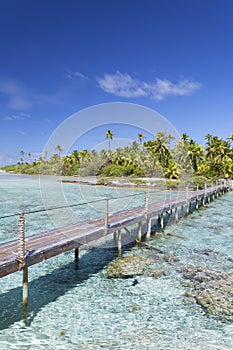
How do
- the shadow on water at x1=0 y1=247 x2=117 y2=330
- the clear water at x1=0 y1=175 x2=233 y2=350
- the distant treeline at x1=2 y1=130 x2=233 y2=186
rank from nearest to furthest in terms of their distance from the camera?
the clear water at x1=0 y1=175 x2=233 y2=350
the shadow on water at x1=0 y1=247 x2=117 y2=330
the distant treeline at x1=2 y1=130 x2=233 y2=186

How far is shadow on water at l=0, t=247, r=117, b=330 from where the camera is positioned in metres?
5.55

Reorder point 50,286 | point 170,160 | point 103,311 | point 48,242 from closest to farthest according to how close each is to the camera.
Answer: point 103,311, point 48,242, point 50,286, point 170,160

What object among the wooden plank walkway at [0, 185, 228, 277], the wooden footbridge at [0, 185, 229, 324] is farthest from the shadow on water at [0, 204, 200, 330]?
the wooden plank walkway at [0, 185, 228, 277]

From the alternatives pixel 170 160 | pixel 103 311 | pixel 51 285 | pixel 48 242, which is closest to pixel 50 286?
pixel 51 285

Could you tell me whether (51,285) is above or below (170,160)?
below

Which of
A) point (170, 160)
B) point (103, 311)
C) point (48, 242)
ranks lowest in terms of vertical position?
point (103, 311)

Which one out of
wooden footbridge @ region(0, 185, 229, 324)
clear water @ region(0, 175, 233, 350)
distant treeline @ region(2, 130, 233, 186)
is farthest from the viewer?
distant treeline @ region(2, 130, 233, 186)

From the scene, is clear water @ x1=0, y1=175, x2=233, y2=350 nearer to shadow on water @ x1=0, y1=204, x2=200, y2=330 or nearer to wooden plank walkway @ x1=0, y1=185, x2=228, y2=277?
shadow on water @ x1=0, y1=204, x2=200, y2=330

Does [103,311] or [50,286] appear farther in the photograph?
[50,286]

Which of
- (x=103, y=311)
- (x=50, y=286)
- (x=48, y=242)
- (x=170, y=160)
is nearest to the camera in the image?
(x=103, y=311)

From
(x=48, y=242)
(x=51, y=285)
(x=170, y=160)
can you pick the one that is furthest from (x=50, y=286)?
(x=170, y=160)

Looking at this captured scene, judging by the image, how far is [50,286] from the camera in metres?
6.91

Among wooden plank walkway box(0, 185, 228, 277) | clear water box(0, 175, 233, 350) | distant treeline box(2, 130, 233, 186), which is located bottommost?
clear water box(0, 175, 233, 350)

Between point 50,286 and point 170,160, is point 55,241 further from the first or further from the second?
point 170,160
